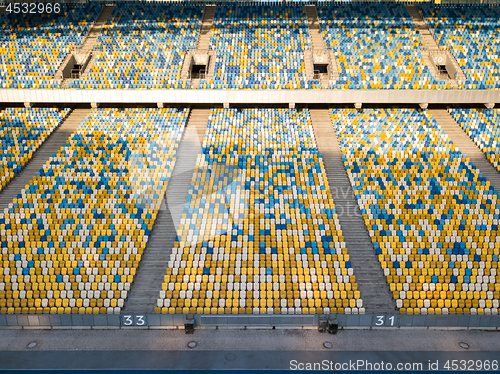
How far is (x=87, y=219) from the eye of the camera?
736 inches

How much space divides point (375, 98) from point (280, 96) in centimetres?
635

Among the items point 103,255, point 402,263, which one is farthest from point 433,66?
point 103,255

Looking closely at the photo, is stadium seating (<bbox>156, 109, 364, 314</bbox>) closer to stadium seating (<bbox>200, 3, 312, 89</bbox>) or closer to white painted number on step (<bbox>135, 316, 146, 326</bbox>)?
white painted number on step (<bbox>135, 316, 146, 326</bbox>)

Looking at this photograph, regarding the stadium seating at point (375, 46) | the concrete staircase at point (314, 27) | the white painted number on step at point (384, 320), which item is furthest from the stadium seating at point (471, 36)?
the white painted number on step at point (384, 320)

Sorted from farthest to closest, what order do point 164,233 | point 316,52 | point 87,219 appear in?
point 316,52 < point 87,219 < point 164,233

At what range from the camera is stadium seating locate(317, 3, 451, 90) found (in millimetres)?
27969

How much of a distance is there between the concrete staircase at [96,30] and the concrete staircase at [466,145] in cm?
2577

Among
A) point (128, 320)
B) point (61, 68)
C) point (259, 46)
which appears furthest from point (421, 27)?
point (128, 320)

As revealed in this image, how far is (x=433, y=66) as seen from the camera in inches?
1151

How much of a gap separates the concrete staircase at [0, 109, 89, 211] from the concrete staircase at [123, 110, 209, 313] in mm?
7442

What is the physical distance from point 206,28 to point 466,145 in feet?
70.6

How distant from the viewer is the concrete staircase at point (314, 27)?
104 feet

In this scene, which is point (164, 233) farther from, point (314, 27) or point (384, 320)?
point (314, 27)

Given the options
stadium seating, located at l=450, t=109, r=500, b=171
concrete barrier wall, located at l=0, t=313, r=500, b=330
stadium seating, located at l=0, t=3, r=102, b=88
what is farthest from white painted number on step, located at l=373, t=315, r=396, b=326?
stadium seating, located at l=0, t=3, r=102, b=88
